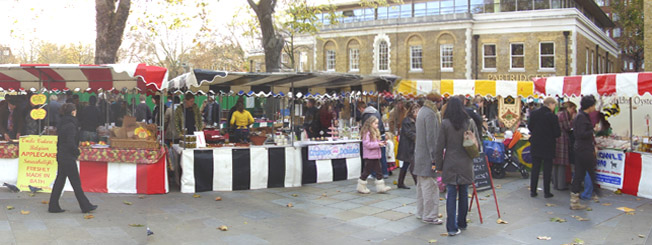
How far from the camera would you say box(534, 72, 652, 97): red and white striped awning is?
8.55m

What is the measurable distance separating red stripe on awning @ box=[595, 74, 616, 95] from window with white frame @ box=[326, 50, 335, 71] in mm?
28100

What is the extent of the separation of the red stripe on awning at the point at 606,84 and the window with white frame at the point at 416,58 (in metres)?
24.1

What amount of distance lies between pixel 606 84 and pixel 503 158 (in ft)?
8.16

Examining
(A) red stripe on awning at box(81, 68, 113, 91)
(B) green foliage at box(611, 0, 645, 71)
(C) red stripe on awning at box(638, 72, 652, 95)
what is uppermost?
(B) green foliage at box(611, 0, 645, 71)

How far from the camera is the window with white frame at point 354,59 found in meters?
35.7

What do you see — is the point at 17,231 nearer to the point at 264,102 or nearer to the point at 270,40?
the point at 270,40

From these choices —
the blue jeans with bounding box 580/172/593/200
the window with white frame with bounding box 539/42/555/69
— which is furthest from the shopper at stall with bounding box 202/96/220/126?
the window with white frame with bounding box 539/42/555/69

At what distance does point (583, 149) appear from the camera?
785 cm

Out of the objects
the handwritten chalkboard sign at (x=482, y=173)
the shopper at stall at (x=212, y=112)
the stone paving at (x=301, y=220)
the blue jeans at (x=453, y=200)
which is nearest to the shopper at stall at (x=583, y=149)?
the stone paving at (x=301, y=220)

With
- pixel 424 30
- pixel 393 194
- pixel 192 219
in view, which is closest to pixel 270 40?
pixel 393 194

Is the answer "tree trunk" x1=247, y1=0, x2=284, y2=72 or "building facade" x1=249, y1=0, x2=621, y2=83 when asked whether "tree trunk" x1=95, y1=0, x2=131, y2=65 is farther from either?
"building facade" x1=249, y1=0, x2=621, y2=83

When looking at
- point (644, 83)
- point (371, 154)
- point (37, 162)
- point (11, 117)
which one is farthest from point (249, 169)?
point (644, 83)

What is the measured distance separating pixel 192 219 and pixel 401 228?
2.88 meters

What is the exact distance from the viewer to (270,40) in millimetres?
16453
